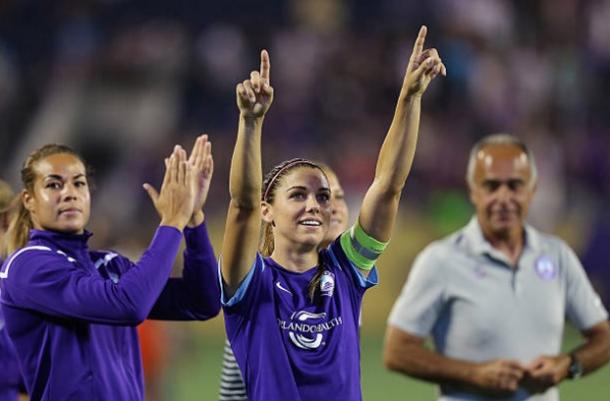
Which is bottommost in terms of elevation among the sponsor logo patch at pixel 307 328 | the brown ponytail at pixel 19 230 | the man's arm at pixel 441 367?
the man's arm at pixel 441 367

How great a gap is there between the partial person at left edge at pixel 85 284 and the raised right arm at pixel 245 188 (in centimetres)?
37

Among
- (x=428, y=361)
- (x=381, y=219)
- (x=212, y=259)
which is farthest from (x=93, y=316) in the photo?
(x=428, y=361)

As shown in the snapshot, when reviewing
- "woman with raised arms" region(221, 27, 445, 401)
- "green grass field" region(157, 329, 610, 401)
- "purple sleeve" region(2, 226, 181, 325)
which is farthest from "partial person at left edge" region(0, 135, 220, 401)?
"green grass field" region(157, 329, 610, 401)

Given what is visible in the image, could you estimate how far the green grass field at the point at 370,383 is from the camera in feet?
32.4

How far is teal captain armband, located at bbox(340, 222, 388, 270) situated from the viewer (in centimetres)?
453

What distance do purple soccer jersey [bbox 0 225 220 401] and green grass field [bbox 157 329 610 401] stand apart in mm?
4442

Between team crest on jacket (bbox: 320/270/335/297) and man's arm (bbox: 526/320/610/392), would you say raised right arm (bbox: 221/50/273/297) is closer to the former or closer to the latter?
team crest on jacket (bbox: 320/270/335/297)

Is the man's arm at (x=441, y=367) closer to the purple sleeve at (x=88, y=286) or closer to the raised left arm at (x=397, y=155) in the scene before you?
the raised left arm at (x=397, y=155)

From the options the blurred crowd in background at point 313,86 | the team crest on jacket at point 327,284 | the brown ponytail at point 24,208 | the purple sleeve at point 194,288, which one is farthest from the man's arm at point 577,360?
the blurred crowd in background at point 313,86

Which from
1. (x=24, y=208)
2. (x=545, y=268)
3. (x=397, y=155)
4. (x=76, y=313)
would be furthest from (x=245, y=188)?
(x=545, y=268)

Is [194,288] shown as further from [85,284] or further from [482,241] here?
[482,241]

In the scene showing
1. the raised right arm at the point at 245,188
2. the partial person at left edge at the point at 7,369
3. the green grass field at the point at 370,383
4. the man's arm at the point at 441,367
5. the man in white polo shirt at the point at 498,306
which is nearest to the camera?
the raised right arm at the point at 245,188

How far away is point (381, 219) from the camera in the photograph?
14.9ft

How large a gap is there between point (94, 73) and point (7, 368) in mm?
10744
